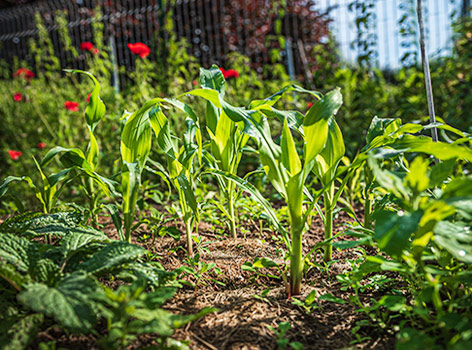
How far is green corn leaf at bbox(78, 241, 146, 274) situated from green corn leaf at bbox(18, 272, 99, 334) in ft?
0.28

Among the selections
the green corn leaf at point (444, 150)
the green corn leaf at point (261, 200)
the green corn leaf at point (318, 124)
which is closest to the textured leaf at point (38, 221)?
the green corn leaf at point (261, 200)

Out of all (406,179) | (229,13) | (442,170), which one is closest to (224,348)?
(406,179)

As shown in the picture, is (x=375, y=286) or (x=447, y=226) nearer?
(x=447, y=226)

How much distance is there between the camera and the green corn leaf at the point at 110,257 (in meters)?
1.05

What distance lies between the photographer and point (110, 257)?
3.53 feet

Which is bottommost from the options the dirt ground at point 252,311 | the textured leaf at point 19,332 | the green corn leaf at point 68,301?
the dirt ground at point 252,311

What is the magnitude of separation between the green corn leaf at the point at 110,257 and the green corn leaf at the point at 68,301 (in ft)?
0.28

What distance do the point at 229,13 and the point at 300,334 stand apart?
7166 mm

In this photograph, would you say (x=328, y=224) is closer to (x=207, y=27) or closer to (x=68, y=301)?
(x=68, y=301)

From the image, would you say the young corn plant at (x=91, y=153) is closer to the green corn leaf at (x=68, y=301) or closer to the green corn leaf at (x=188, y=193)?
the green corn leaf at (x=188, y=193)

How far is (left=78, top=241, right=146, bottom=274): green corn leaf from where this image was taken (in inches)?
41.4

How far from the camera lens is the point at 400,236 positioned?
0.86 metres

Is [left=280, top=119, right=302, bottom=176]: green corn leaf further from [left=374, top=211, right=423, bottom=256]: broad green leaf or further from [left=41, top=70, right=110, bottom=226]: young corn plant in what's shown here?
[left=41, top=70, right=110, bottom=226]: young corn plant

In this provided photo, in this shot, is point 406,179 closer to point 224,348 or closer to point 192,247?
point 224,348
